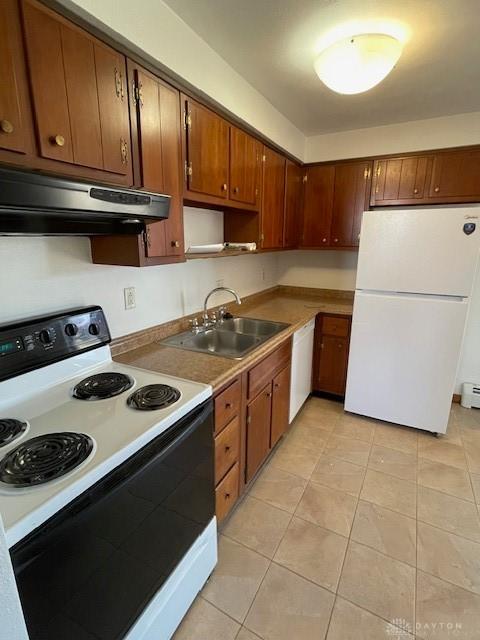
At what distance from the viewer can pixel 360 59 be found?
4.97ft

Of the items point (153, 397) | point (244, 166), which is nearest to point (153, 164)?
point (244, 166)

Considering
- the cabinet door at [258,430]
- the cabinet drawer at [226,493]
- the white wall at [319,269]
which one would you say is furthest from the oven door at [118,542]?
the white wall at [319,269]

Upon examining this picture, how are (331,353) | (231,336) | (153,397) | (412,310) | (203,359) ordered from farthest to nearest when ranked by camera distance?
1. (331,353)
2. (412,310)
3. (231,336)
4. (203,359)
5. (153,397)

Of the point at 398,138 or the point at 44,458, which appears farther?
the point at 398,138

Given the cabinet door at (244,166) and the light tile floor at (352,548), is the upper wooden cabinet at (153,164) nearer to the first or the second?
the cabinet door at (244,166)

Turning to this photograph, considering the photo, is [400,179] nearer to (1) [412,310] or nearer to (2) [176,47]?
(1) [412,310]

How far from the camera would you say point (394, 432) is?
8.45 ft

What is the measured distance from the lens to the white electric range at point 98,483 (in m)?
0.74

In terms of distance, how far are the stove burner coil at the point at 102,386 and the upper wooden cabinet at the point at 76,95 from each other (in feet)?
2.57

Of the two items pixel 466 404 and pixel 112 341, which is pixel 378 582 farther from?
pixel 466 404

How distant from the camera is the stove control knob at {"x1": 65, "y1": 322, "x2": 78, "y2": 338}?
1.33m

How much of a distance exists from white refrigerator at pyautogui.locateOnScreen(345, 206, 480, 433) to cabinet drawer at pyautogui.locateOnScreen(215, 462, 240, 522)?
4.69 feet

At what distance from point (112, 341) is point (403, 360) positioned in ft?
6.84

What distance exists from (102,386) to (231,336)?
42.6 inches
